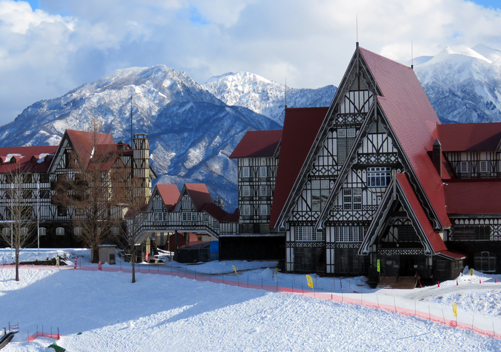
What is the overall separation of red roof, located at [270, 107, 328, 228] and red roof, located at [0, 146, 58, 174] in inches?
1474

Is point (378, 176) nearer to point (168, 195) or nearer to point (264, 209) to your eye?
point (264, 209)

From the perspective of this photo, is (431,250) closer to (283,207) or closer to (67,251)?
(283,207)

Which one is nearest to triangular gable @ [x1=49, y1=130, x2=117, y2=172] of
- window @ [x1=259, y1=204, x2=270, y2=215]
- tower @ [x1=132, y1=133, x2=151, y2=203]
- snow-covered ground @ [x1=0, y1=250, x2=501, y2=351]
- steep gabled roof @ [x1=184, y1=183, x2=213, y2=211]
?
tower @ [x1=132, y1=133, x2=151, y2=203]

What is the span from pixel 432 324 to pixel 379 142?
18420 millimetres

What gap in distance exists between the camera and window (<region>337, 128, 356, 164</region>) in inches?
2088

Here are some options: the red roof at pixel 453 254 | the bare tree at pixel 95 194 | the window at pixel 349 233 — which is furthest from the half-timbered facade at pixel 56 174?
the red roof at pixel 453 254

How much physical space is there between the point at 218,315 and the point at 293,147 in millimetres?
22368

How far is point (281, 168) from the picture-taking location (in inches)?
2319

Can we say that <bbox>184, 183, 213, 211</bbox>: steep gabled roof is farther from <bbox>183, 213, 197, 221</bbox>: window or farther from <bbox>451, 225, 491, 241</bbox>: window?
<bbox>451, 225, 491, 241</bbox>: window

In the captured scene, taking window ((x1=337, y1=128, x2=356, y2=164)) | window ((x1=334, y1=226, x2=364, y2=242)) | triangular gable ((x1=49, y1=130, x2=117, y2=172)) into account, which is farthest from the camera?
triangular gable ((x1=49, y1=130, x2=117, y2=172))

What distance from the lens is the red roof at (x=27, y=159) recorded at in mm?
84250

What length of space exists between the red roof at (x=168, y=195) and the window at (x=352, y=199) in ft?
90.9

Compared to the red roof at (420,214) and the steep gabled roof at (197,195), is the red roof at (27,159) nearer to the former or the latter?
the steep gabled roof at (197,195)

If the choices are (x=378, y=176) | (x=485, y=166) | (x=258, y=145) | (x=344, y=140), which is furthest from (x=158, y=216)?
(x=485, y=166)
